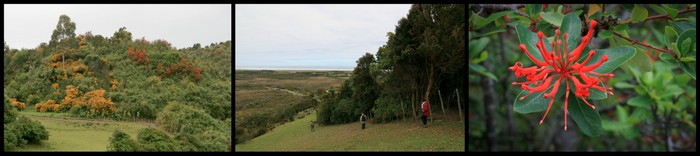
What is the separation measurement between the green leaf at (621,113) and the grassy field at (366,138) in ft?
3.43

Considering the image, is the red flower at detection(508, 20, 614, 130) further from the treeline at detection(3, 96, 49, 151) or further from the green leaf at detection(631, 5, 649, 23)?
the treeline at detection(3, 96, 49, 151)

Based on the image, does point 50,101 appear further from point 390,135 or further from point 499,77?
point 499,77

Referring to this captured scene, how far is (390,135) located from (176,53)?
5.65ft

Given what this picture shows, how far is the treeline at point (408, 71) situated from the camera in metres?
3.86

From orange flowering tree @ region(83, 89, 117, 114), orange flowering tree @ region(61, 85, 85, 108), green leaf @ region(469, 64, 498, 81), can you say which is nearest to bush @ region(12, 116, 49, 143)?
orange flowering tree @ region(61, 85, 85, 108)

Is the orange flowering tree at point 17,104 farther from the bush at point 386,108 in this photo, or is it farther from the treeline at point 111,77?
the bush at point 386,108

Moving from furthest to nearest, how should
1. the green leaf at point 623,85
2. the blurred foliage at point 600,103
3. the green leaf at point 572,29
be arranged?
1. the green leaf at point 623,85
2. the blurred foliage at point 600,103
3. the green leaf at point 572,29

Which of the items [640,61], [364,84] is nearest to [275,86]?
[364,84]

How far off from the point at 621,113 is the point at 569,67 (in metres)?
1.87

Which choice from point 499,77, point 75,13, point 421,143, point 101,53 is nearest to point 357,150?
point 421,143

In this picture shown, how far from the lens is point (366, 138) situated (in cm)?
397

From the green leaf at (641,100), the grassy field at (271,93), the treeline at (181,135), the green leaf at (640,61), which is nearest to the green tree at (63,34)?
the treeline at (181,135)

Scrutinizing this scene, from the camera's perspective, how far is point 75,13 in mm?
3854

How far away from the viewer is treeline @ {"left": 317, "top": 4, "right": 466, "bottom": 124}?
12.7 feet
